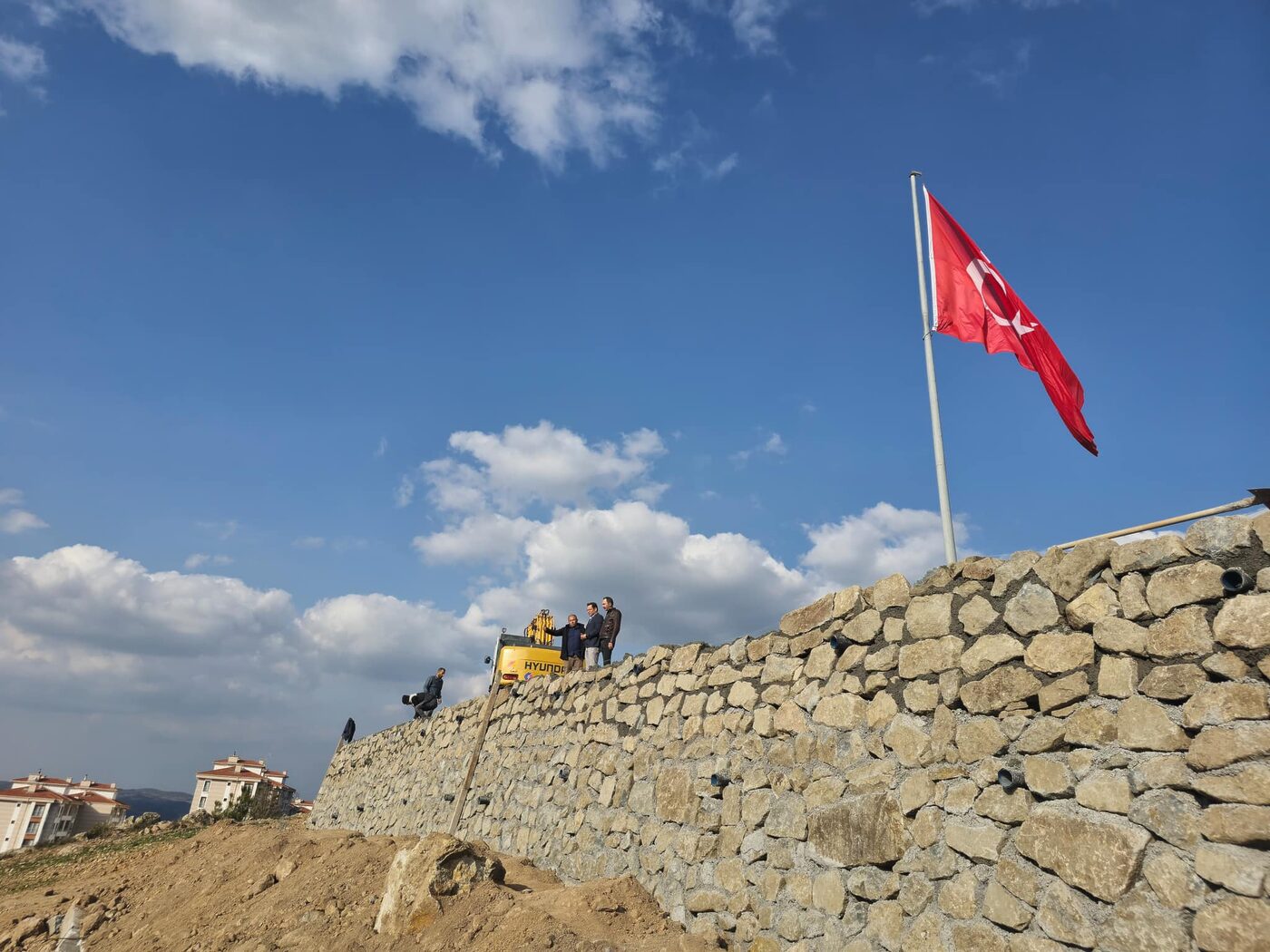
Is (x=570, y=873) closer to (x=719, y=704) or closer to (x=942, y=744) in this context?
(x=719, y=704)

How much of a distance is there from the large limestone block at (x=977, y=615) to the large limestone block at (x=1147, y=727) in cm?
92

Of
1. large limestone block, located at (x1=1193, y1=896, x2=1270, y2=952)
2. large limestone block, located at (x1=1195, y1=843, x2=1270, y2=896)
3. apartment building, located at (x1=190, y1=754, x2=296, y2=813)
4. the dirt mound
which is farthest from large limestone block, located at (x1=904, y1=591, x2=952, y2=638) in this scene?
apartment building, located at (x1=190, y1=754, x2=296, y2=813)

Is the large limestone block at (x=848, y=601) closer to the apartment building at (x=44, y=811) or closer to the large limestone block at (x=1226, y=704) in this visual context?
the large limestone block at (x=1226, y=704)

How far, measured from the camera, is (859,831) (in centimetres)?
484

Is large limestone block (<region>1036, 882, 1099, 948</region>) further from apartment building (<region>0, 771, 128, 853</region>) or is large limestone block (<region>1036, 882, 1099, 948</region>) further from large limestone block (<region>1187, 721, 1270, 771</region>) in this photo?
apartment building (<region>0, 771, 128, 853</region>)

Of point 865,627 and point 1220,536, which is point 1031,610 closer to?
point 1220,536

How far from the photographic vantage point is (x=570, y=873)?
7809 mm

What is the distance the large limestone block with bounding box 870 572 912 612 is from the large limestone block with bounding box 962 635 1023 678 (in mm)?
656

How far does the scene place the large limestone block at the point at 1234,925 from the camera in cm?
302

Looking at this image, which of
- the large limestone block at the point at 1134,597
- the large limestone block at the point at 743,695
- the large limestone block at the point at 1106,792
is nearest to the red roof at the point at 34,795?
the large limestone block at the point at 743,695

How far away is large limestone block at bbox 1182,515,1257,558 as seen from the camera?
3541 mm

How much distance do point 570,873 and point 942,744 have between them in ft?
15.8

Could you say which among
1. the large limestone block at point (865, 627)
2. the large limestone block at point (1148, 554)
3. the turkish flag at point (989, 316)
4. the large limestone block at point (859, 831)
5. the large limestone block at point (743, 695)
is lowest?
the large limestone block at point (859, 831)

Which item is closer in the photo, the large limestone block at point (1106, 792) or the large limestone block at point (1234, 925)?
the large limestone block at point (1234, 925)
